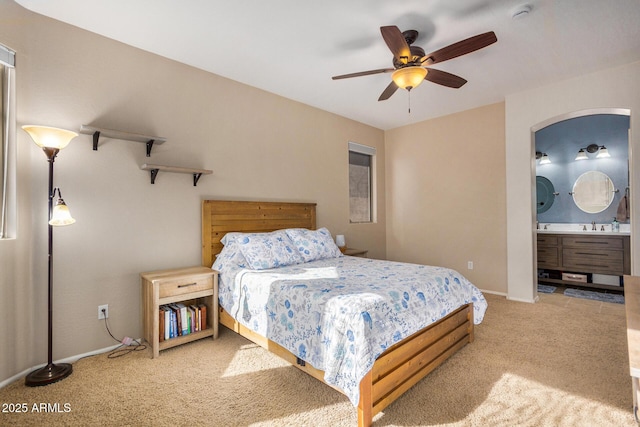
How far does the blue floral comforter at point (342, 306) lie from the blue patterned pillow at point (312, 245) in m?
0.34

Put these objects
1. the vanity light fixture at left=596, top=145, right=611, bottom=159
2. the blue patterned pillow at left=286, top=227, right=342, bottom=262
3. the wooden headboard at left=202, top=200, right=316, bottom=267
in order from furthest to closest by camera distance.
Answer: the vanity light fixture at left=596, top=145, right=611, bottom=159, the blue patterned pillow at left=286, top=227, right=342, bottom=262, the wooden headboard at left=202, top=200, right=316, bottom=267

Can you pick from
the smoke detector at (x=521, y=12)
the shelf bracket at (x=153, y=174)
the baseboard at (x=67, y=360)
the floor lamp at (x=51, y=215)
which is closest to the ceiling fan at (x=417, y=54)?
the smoke detector at (x=521, y=12)

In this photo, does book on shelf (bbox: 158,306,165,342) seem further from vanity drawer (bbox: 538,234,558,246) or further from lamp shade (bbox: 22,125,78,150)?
vanity drawer (bbox: 538,234,558,246)

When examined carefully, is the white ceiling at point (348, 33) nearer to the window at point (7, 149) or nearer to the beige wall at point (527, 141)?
the beige wall at point (527, 141)

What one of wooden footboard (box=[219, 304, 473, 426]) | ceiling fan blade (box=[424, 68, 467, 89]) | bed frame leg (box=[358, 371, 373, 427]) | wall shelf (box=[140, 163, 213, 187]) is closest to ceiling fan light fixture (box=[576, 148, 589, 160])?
ceiling fan blade (box=[424, 68, 467, 89])

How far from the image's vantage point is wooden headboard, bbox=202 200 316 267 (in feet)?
10.3

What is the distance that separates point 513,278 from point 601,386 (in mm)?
2128

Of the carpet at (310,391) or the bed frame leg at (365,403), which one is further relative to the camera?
the carpet at (310,391)

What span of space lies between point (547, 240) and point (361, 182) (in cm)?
299

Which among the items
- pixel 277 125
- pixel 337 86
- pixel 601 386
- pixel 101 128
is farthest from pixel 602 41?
pixel 101 128

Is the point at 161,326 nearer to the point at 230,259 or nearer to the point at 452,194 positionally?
the point at 230,259

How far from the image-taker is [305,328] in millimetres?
1930

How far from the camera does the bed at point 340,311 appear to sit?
65.8 inches

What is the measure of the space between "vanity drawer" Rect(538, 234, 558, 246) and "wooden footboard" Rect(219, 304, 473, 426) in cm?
303
